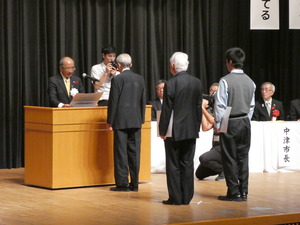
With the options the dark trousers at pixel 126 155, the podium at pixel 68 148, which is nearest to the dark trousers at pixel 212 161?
the dark trousers at pixel 126 155

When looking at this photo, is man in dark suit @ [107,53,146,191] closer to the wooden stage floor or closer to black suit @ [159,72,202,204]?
the wooden stage floor

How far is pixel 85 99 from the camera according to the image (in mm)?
7625

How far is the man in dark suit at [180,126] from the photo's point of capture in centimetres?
641

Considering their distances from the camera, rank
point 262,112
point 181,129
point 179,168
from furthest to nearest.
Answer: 1. point 262,112
2. point 179,168
3. point 181,129

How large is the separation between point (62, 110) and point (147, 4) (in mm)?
3623

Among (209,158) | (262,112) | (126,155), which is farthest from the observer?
(262,112)

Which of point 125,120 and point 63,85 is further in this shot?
point 63,85

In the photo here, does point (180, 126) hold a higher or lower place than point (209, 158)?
higher

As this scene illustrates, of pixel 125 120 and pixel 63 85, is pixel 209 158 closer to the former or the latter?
pixel 125 120

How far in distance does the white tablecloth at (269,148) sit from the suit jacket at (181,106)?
2.50 meters

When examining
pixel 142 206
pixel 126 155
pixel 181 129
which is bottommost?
pixel 142 206

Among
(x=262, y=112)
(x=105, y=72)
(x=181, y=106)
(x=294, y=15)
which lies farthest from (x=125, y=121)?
(x=294, y=15)

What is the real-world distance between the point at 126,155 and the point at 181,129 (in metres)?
1.27

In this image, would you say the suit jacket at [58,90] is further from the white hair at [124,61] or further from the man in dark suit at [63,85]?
the white hair at [124,61]
